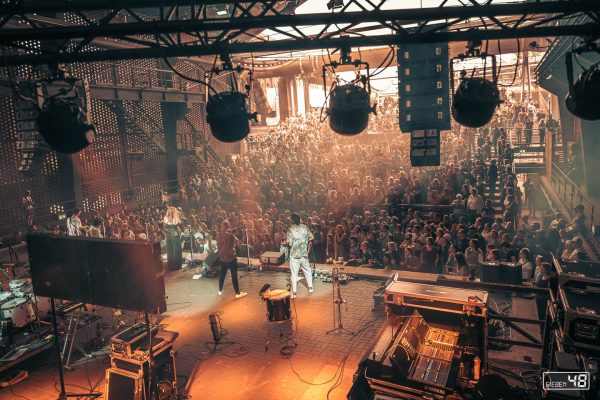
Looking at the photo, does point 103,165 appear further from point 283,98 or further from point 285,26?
point 285,26

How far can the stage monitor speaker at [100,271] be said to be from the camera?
502 cm

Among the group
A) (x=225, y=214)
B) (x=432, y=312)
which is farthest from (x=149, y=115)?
(x=432, y=312)

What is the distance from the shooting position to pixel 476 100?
509 cm

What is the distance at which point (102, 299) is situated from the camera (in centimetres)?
539

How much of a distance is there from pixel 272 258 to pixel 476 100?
7308 millimetres

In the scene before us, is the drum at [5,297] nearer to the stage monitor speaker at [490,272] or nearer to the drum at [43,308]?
the drum at [43,308]

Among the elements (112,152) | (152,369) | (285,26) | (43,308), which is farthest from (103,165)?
(285,26)

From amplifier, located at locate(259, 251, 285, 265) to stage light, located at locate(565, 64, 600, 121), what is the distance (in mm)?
7837

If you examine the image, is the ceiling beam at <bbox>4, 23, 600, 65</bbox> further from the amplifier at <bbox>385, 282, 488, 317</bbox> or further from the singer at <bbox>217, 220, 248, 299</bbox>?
the singer at <bbox>217, 220, 248, 299</bbox>

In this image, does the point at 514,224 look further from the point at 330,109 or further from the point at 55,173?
the point at 55,173

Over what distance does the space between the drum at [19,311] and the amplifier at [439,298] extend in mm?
Result: 7018

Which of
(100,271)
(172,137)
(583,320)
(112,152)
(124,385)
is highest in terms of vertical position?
(172,137)

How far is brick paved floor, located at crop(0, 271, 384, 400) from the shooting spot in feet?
21.0

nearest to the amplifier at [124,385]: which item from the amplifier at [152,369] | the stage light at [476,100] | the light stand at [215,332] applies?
the amplifier at [152,369]
